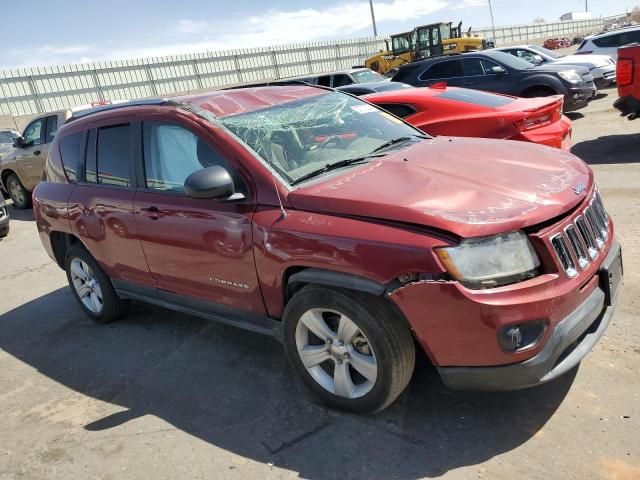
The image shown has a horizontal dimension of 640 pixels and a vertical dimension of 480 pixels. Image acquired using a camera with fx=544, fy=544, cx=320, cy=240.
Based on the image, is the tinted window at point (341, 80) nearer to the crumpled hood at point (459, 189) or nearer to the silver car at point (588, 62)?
the silver car at point (588, 62)

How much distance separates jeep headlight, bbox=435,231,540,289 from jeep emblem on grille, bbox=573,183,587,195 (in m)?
0.58

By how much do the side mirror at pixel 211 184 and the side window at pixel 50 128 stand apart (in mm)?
8794

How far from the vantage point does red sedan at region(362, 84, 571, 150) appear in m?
6.31

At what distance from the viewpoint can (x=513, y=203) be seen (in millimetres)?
2639

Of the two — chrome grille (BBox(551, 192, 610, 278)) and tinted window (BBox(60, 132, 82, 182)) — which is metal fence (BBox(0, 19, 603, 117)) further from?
chrome grille (BBox(551, 192, 610, 278))

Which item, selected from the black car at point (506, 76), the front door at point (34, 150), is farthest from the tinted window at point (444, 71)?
the front door at point (34, 150)

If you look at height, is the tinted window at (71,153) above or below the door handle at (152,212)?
above

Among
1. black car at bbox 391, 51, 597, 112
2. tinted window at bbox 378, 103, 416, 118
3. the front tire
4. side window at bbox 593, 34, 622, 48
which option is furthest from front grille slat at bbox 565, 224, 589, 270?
side window at bbox 593, 34, 622, 48

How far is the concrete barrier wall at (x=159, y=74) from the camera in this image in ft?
88.3

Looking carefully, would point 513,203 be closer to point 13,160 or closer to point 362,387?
point 362,387

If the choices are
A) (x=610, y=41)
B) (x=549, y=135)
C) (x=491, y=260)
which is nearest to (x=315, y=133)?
(x=491, y=260)

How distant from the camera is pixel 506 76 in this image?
11.6 metres

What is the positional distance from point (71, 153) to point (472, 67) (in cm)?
989

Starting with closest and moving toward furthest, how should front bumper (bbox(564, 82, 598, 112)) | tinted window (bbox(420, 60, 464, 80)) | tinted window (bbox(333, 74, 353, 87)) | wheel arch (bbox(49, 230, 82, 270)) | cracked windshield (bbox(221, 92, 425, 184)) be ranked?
cracked windshield (bbox(221, 92, 425, 184)) → wheel arch (bbox(49, 230, 82, 270)) → front bumper (bbox(564, 82, 598, 112)) → tinted window (bbox(420, 60, 464, 80)) → tinted window (bbox(333, 74, 353, 87))
